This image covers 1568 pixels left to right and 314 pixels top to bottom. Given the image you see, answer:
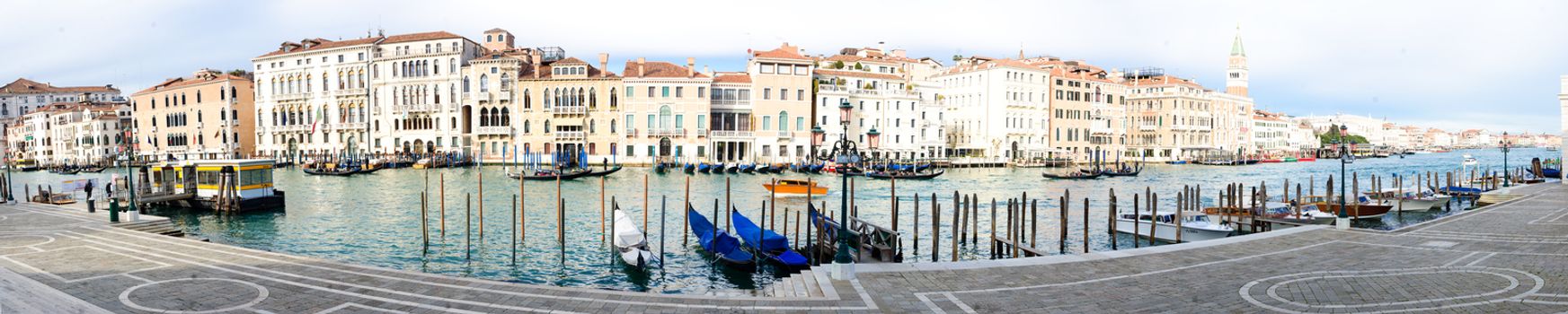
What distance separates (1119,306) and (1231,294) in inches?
49.4

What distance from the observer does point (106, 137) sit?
6134 centimetres

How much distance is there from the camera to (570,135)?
46.5 m

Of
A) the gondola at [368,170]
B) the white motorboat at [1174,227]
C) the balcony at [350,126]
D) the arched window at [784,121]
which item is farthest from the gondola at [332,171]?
the white motorboat at [1174,227]

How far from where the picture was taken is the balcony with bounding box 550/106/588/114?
4597 centimetres

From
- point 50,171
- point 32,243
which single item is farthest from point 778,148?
point 50,171

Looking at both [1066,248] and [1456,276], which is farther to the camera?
[1066,248]

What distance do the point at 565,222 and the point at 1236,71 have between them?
259 ft

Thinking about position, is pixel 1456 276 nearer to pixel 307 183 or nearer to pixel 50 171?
pixel 307 183

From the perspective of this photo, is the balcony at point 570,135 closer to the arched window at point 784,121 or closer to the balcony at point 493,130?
the balcony at point 493,130

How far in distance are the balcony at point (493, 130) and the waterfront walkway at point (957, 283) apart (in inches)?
1493

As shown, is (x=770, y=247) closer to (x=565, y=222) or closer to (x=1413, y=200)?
(x=565, y=222)

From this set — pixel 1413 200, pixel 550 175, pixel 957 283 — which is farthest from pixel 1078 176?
pixel 957 283

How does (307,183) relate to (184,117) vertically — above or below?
below

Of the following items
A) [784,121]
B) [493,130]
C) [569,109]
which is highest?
[569,109]
